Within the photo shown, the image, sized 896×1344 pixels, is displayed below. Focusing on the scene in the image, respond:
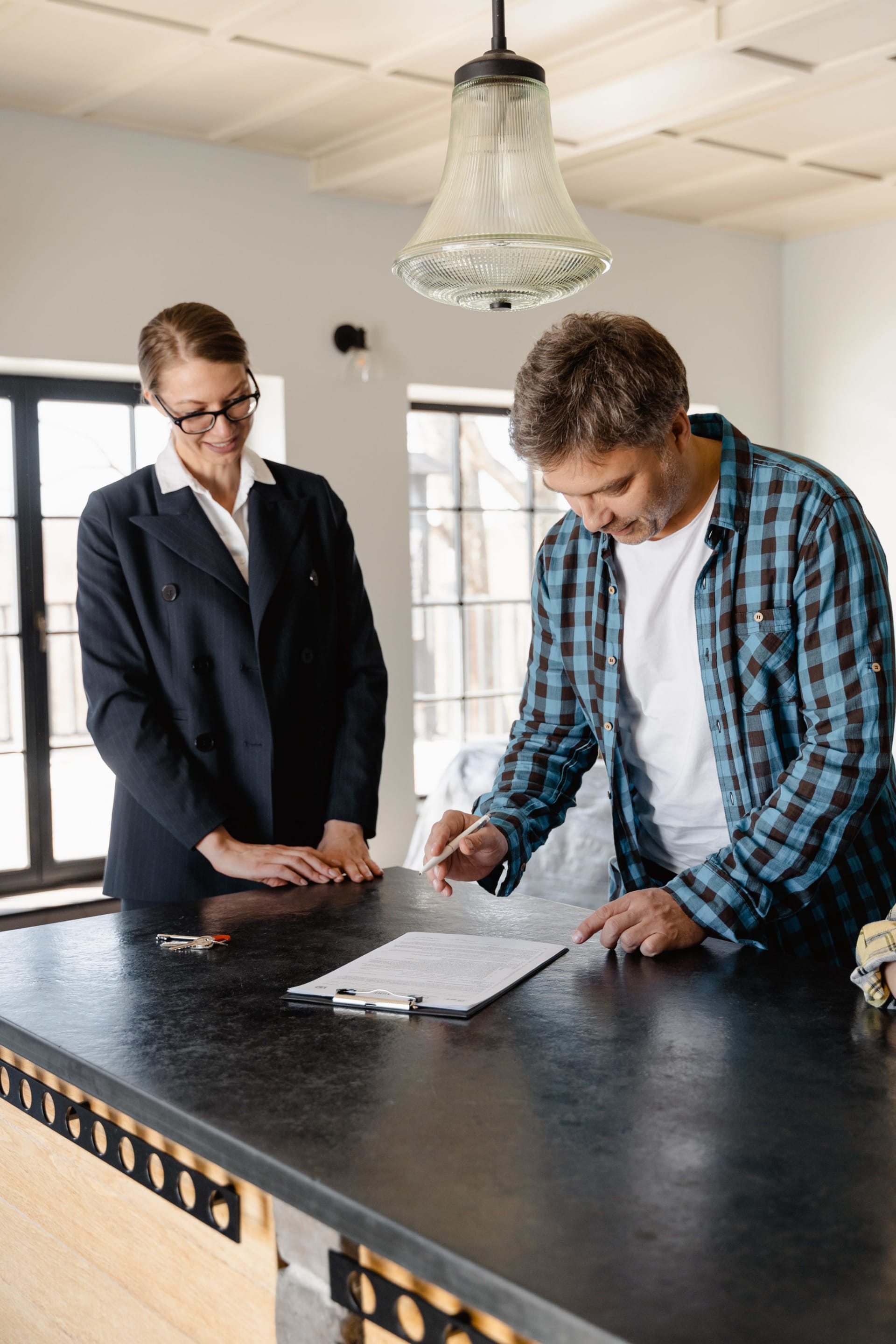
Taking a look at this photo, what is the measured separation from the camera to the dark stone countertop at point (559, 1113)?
32.1 inches

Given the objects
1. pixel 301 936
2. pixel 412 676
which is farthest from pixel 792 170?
pixel 301 936

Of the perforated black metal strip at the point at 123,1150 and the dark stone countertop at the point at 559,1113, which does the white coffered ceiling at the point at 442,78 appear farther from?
the perforated black metal strip at the point at 123,1150

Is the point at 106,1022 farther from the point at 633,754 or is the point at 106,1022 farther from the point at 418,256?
the point at 418,256

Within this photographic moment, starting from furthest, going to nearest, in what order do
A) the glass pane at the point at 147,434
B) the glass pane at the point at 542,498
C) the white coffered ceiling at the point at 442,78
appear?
1. the glass pane at the point at 542,498
2. the glass pane at the point at 147,434
3. the white coffered ceiling at the point at 442,78

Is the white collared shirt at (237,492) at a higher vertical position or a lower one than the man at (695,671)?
higher

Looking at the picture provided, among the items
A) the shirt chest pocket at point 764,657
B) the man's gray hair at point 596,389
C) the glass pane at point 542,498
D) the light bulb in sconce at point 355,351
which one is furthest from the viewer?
the glass pane at point 542,498

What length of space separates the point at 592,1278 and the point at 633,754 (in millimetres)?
1005

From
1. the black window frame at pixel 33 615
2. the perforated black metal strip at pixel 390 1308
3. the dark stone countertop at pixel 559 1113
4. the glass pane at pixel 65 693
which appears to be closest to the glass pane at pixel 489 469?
the black window frame at pixel 33 615

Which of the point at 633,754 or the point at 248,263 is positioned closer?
the point at 633,754

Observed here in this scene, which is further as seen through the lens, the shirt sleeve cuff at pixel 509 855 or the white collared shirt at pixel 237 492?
the white collared shirt at pixel 237 492

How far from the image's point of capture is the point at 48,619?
433 cm

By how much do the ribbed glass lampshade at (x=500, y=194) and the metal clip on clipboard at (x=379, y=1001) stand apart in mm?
960

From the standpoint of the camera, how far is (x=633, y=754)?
1.77m

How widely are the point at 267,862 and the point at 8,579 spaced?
2669 mm
